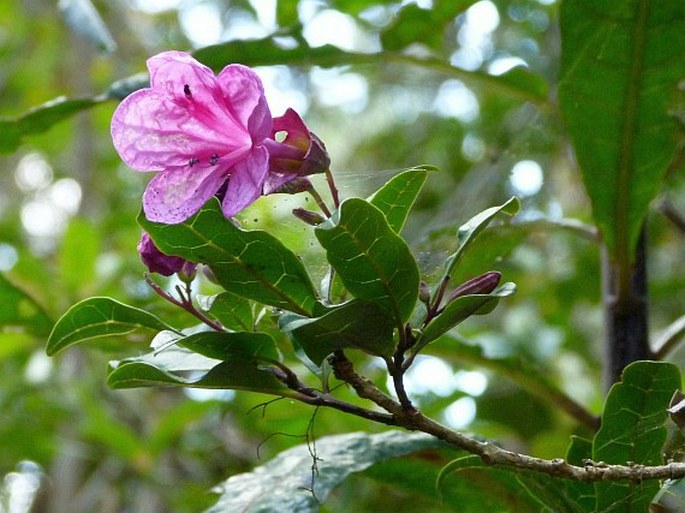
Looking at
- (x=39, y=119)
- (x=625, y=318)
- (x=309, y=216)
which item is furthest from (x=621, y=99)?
(x=39, y=119)

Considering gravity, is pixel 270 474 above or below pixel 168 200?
below

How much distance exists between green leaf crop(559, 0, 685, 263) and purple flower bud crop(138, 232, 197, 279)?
56cm

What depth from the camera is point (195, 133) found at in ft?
2.82

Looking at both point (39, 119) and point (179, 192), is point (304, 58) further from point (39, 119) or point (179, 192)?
point (179, 192)

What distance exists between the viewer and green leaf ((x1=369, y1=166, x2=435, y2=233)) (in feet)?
2.60

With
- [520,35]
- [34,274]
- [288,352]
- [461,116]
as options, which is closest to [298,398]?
[288,352]

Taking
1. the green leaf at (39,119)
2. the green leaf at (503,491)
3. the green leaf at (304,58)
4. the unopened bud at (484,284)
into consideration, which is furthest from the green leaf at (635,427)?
Answer: the green leaf at (39,119)

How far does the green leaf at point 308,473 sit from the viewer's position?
1.02 m

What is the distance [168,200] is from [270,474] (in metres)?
Result: 0.43

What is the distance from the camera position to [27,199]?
14.7 ft

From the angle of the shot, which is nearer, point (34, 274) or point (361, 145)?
point (34, 274)

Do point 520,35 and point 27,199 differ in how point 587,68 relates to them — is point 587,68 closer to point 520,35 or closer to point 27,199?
point 520,35

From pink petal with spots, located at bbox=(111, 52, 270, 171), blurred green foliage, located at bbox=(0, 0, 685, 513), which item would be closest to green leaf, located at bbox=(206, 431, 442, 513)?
blurred green foliage, located at bbox=(0, 0, 685, 513)

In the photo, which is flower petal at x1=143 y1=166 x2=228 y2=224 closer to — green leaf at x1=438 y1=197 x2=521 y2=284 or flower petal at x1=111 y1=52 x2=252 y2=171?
flower petal at x1=111 y1=52 x2=252 y2=171
